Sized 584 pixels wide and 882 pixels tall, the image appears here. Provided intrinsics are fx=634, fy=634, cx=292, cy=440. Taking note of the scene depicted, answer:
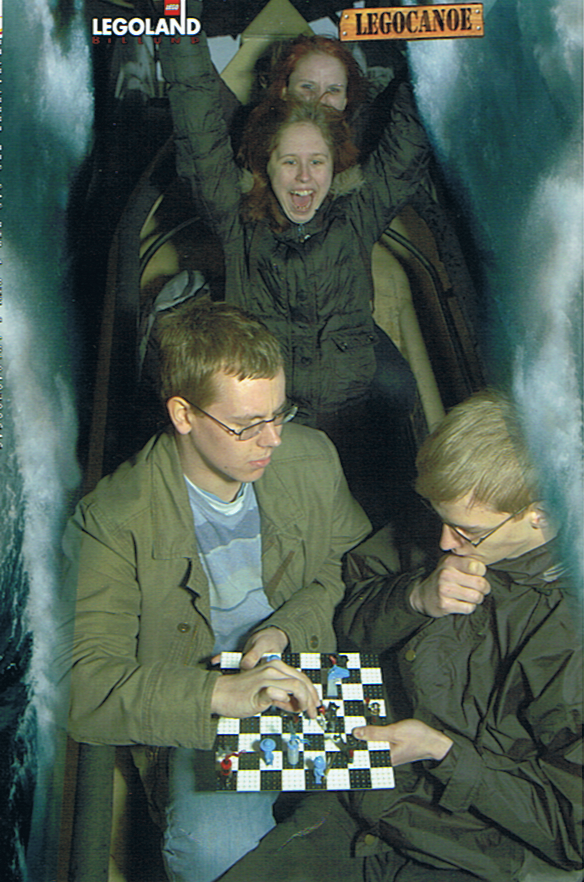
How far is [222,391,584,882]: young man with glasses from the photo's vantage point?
1.06 m

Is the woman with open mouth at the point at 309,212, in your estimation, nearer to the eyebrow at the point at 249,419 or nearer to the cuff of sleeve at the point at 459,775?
the eyebrow at the point at 249,419

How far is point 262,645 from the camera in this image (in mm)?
1182

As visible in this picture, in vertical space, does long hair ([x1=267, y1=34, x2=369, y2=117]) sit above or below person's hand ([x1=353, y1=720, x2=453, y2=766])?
above

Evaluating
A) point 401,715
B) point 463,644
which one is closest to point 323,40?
point 463,644

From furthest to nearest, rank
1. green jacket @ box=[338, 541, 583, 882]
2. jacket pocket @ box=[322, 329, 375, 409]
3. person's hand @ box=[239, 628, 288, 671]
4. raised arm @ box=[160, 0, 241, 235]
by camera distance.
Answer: jacket pocket @ box=[322, 329, 375, 409] < raised arm @ box=[160, 0, 241, 235] < person's hand @ box=[239, 628, 288, 671] < green jacket @ box=[338, 541, 583, 882]

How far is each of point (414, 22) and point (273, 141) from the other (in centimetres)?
37

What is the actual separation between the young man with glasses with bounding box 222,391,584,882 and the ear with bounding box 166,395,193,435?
0.44 metres

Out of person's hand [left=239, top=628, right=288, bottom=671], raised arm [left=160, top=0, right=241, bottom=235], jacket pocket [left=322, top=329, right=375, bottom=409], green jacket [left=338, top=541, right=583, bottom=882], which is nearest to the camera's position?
green jacket [left=338, top=541, right=583, bottom=882]

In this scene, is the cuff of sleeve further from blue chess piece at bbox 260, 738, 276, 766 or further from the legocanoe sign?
the legocanoe sign

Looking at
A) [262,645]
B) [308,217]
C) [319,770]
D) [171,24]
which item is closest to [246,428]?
[262,645]

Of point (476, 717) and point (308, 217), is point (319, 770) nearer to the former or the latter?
point (476, 717)

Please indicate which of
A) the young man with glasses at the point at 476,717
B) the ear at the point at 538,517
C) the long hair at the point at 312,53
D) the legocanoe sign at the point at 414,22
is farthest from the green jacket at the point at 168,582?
the legocanoe sign at the point at 414,22

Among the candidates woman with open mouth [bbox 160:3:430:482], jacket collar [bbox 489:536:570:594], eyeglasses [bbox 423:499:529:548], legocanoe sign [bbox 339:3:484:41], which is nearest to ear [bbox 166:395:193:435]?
woman with open mouth [bbox 160:3:430:482]

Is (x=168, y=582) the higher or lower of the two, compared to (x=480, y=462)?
lower
